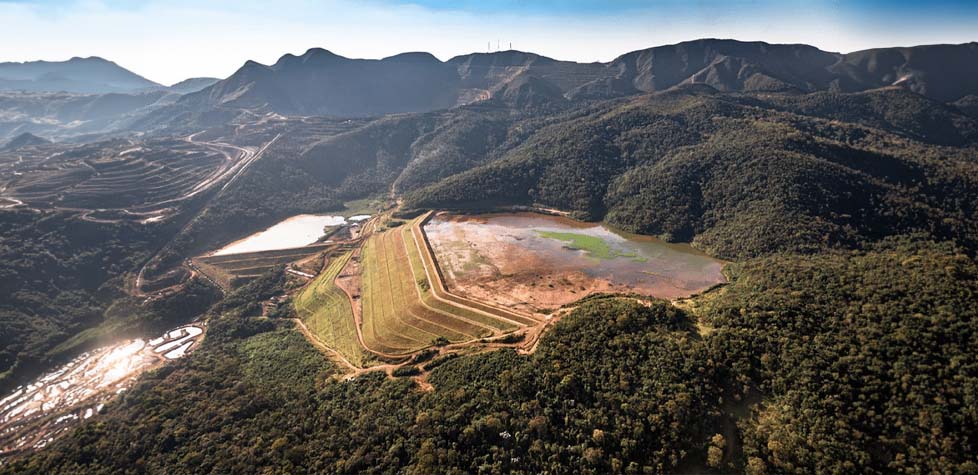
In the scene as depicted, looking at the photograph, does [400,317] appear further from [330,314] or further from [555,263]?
[555,263]

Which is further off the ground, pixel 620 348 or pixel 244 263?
pixel 620 348

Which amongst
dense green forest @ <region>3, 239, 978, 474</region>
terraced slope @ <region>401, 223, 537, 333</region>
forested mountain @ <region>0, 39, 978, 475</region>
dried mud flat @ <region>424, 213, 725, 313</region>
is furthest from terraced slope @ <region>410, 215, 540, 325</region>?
dense green forest @ <region>3, 239, 978, 474</region>

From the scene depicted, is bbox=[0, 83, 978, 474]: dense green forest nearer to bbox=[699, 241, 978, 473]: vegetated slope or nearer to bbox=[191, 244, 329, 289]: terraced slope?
bbox=[699, 241, 978, 473]: vegetated slope

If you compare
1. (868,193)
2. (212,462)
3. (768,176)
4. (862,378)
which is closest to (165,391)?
(212,462)

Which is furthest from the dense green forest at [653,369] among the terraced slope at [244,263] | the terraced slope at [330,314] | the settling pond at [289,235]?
the settling pond at [289,235]

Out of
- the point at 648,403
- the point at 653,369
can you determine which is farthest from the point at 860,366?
the point at 648,403

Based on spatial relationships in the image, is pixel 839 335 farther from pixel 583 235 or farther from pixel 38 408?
pixel 38 408
